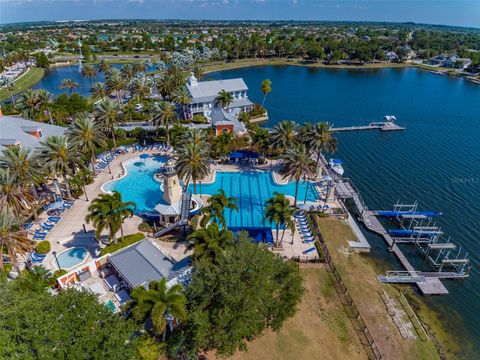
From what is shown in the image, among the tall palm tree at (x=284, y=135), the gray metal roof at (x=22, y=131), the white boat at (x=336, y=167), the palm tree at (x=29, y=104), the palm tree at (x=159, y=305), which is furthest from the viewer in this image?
the palm tree at (x=29, y=104)

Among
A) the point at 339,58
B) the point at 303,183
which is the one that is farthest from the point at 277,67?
the point at 303,183

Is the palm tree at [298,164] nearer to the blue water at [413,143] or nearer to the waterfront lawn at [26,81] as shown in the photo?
the blue water at [413,143]

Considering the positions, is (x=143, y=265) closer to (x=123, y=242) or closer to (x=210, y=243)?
(x=123, y=242)

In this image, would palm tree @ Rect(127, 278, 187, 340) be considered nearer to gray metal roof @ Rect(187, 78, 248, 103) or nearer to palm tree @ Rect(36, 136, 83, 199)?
palm tree @ Rect(36, 136, 83, 199)

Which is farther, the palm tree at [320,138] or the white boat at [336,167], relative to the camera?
the white boat at [336,167]

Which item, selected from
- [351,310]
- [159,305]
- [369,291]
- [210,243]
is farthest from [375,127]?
[159,305]

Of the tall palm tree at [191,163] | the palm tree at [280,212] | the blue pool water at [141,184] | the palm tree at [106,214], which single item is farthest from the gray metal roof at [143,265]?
the blue pool water at [141,184]

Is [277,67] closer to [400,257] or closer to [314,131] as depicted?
[314,131]
